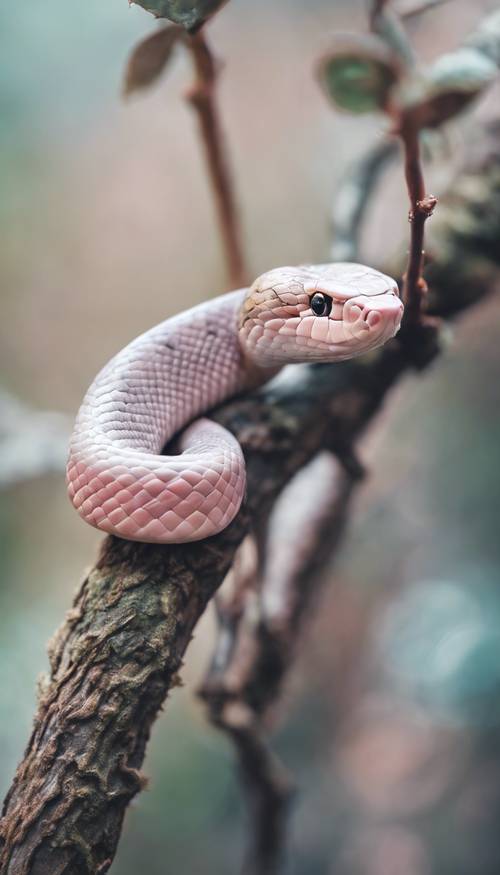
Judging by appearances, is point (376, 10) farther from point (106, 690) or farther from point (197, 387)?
point (106, 690)

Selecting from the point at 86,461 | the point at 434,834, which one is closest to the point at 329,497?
the point at 86,461

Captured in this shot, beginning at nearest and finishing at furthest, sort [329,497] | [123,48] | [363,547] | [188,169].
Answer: [329,497]
[123,48]
[188,169]
[363,547]

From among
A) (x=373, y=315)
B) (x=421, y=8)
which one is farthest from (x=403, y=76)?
(x=373, y=315)

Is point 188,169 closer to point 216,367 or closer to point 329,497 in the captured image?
point 329,497

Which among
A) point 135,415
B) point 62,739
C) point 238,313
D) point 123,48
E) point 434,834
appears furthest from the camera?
point 434,834

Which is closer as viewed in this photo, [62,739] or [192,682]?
[62,739]

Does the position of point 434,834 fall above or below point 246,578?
below

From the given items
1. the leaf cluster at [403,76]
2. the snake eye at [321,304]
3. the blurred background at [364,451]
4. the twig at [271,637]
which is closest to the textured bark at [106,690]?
the snake eye at [321,304]
